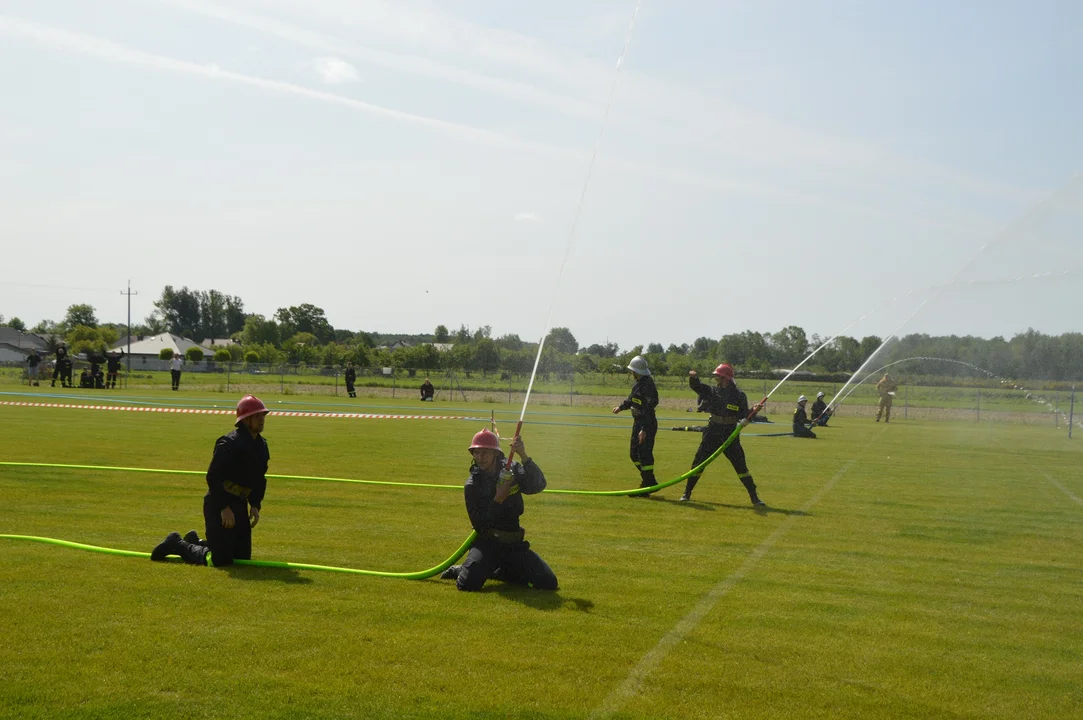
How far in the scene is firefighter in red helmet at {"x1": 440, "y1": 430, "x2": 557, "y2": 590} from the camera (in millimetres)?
8703

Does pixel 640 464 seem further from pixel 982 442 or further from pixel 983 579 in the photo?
pixel 982 442

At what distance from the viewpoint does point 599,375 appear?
58031 millimetres

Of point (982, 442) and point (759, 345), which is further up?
point (759, 345)

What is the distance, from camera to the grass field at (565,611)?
5.82 m

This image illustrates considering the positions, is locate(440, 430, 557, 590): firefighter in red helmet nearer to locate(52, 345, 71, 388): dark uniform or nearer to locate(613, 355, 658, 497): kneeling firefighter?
locate(613, 355, 658, 497): kneeling firefighter

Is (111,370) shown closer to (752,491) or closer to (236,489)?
(752,491)

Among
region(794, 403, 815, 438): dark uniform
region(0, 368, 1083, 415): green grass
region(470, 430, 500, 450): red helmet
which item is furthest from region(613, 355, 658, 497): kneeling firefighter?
region(0, 368, 1083, 415): green grass

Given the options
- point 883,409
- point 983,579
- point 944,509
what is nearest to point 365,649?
point 983,579

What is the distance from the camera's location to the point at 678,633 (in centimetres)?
730

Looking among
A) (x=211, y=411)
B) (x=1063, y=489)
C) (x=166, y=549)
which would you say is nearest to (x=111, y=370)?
(x=211, y=411)

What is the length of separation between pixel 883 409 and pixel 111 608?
137ft

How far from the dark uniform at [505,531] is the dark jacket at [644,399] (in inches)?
278

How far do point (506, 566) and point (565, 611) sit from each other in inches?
44.5

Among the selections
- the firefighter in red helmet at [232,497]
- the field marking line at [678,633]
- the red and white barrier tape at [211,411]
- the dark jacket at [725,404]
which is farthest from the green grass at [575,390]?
the firefighter in red helmet at [232,497]
